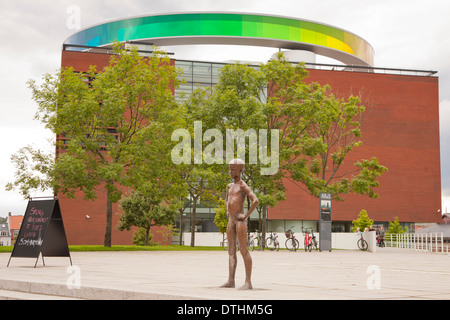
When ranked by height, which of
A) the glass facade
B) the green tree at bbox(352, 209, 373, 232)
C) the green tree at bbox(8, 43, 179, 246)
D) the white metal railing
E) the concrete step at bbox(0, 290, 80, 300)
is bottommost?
the white metal railing

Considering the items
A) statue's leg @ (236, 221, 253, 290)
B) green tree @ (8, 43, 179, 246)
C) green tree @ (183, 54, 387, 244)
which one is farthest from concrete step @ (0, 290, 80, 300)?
green tree @ (183, 54, 387, 244)

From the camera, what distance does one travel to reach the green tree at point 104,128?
2884cm

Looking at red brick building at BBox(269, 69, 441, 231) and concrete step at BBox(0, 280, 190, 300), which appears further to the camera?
red brick building at BBox(269, 69, 441, 231)

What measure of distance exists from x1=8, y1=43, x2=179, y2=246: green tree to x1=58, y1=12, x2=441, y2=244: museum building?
2411cm

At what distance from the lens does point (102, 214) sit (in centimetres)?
5025

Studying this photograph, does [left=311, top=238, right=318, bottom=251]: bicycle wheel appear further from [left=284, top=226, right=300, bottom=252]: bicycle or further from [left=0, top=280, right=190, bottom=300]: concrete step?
[left=0, top=280, right=190, bottom=300]: concrete step

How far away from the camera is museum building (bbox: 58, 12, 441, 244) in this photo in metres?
57.5

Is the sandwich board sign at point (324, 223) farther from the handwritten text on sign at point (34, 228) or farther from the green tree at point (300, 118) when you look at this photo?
the handwritten text on sign at point (34, 228)

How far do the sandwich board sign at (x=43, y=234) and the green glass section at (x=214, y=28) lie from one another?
45.6m

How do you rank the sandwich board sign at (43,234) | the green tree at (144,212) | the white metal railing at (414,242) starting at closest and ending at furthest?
1. the sandwich board sign at (43,234)
2. the white metal railing at (414,242)
3. the green tree at (144,212)

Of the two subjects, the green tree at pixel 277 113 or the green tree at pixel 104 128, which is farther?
the green tree at pixel 277 113

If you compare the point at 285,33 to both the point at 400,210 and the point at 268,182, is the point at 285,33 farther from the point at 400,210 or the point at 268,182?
the point at 268,182

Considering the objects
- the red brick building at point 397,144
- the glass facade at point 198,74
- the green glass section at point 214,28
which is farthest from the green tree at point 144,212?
the green glass section at point 214,28

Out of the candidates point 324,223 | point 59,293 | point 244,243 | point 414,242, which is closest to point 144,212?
point 324,223
